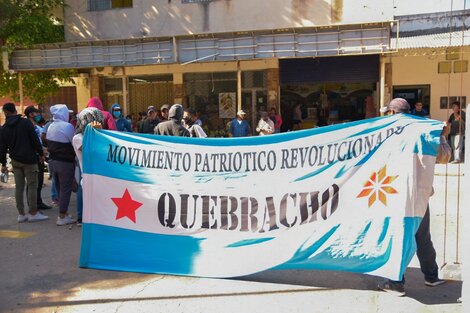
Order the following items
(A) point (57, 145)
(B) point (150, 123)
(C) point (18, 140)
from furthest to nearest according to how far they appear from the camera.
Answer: (B) point (150, 123), (C) point (18, 140), (A) point (57, 145)

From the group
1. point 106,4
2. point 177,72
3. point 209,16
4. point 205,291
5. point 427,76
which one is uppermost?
point 106,4

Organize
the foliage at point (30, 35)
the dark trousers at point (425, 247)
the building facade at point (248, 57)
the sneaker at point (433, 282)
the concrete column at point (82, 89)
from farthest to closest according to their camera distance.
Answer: the concrete column at point (82, 89) < the foliage at point (30, 35) < the building facade at point (248, 57) < the sneaker at point (433, 282) < the dark trousers at point (425, 247)

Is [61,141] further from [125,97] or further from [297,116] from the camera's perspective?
[297,116]

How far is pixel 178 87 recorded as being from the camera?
17875 mm

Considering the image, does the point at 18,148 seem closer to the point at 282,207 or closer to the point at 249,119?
the point at 282,207

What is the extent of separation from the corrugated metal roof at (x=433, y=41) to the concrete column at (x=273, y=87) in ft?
14.5

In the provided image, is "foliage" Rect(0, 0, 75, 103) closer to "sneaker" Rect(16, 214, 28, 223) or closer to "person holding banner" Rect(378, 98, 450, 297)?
"sneaker" Rect(16, 214, 28, 223)

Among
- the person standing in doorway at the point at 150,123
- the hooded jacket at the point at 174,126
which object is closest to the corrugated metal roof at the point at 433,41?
the person standing in doorway at the point at 150,123

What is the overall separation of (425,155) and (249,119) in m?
13.5

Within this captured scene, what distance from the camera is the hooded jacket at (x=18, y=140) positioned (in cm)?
698

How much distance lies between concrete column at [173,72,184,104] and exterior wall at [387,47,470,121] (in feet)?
24.4

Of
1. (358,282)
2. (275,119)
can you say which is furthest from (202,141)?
(275,119)

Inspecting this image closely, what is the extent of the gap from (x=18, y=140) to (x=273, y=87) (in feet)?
36.0

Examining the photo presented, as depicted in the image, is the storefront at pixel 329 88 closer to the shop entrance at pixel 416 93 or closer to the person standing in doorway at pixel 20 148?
the shop entrance at pixel 416 93
